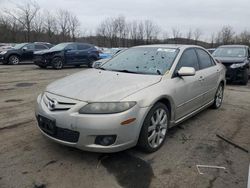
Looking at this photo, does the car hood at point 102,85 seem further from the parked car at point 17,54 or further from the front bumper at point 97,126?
the parked car at point 17,54

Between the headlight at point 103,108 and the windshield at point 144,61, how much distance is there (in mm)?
1136

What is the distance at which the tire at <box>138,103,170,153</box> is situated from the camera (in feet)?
11.5

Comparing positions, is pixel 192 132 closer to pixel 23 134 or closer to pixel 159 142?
pixel 159 142

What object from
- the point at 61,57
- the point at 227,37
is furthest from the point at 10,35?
the point at 227,37

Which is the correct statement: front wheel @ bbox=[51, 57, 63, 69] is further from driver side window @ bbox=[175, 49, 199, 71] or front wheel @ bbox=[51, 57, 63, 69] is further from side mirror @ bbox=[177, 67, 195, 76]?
side mirror @ bbox=[177, 67, 195, 76]

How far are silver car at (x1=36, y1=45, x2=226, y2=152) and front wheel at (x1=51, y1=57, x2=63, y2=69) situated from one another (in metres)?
10.9

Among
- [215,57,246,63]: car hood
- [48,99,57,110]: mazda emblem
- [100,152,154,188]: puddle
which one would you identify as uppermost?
[215,57,246,63]: car hood

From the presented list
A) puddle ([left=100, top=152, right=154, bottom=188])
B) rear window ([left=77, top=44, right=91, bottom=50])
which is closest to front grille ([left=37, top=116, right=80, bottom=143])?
puddle ([left=100, top=152, right=154, bottom=188])

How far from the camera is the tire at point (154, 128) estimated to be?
352 cm

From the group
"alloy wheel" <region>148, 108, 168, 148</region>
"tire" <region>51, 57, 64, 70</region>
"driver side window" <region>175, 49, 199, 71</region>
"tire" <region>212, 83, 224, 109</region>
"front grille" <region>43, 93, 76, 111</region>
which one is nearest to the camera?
"front grille" <region>43, 93, 76, 111</region>

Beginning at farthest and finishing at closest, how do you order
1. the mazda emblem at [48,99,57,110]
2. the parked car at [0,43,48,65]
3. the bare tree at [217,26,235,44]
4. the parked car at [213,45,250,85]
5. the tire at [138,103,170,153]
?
1. the bare tree at [217,26,235,44]
2. the parked car at [0,43,48,65]
3. the parked car at [213,45,250,85]
4. the tire at [138,103,170,153]
5. the mazda emblem at [48,99,57,110]

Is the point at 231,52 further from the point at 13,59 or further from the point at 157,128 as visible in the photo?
the point at 13,59

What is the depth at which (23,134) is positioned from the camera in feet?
14.2

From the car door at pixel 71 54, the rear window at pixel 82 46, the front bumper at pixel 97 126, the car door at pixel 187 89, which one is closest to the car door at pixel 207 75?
the car door at pixel 187 89
